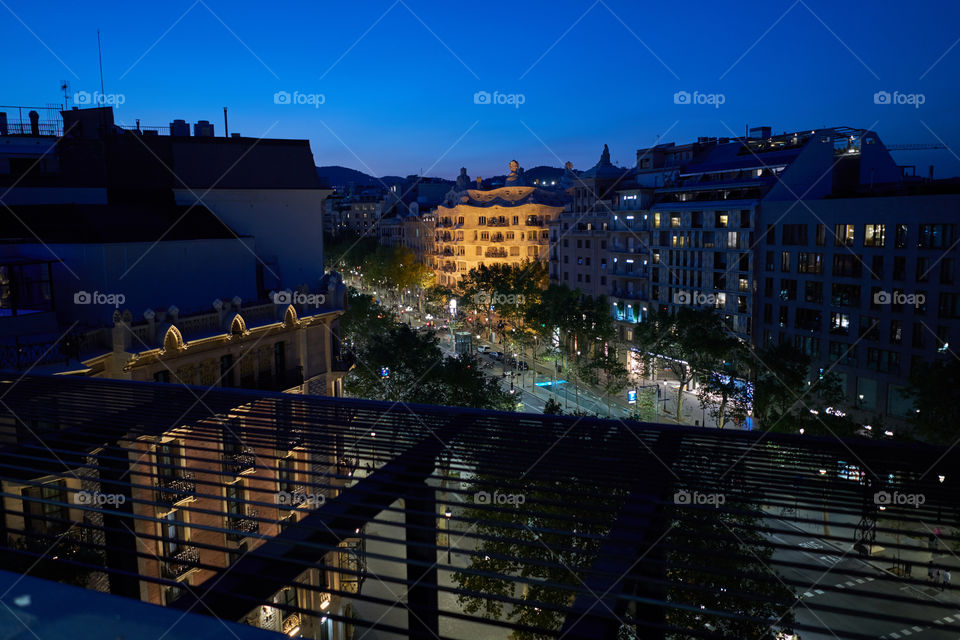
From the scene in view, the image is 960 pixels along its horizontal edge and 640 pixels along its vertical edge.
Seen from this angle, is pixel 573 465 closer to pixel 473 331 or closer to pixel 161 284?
pixel 161 284

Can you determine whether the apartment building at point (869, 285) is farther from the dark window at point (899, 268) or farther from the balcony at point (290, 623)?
the balcony at point (290, 623)

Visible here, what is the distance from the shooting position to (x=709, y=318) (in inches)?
2015

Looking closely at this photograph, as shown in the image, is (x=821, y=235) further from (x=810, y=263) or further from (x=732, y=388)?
(x=732, y=388)

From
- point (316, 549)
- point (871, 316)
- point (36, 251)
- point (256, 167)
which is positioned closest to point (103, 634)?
point (316, 549)

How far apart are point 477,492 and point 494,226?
107 metres

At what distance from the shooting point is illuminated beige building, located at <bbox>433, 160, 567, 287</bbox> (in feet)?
360

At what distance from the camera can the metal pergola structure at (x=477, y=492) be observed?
17.2ft

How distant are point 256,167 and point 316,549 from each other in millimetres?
33854

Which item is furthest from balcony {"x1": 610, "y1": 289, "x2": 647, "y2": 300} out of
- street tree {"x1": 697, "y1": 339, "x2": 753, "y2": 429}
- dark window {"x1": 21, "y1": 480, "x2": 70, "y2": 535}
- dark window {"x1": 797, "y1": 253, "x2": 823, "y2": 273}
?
dark window {"x1": 21, "y1": 480, "x2": 70, "y2": 535}

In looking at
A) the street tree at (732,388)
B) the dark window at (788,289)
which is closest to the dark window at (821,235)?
the dark window at (788,289)

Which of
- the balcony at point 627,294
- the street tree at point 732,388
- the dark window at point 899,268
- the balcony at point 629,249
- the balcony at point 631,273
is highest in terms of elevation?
the balcony at point 629,249

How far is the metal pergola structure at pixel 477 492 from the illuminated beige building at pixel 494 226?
97.1 m

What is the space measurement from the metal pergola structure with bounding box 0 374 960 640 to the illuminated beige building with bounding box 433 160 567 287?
319 feet

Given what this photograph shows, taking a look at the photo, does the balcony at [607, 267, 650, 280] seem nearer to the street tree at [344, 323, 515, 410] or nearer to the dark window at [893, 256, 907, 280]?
the dark window at [893, 256, 907, 280]
